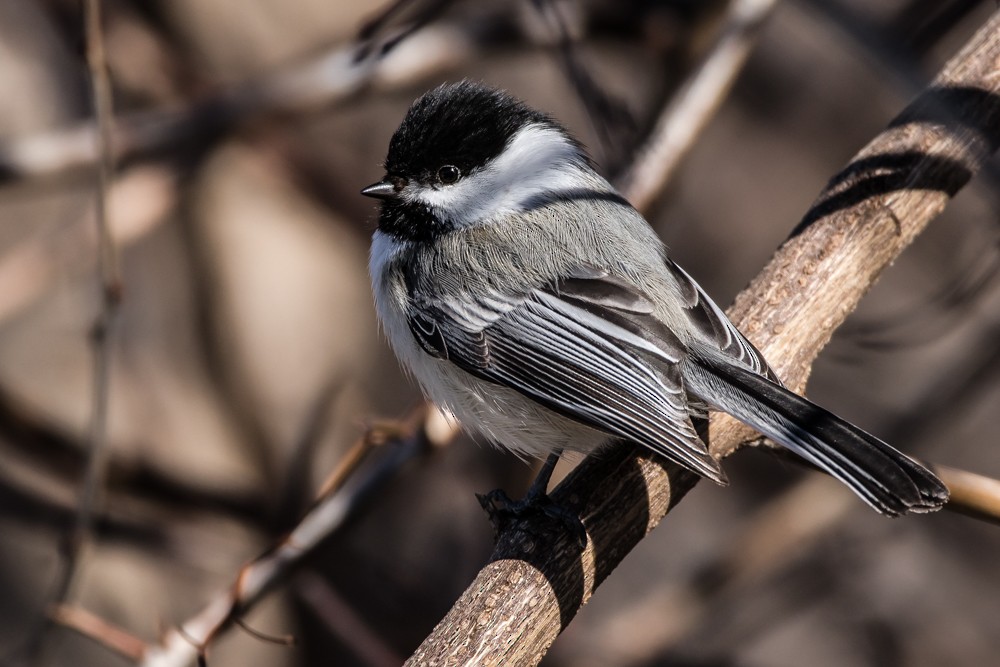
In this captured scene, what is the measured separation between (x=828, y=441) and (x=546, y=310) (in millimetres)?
652

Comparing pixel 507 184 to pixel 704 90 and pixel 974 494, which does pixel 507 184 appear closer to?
pixel 704 90

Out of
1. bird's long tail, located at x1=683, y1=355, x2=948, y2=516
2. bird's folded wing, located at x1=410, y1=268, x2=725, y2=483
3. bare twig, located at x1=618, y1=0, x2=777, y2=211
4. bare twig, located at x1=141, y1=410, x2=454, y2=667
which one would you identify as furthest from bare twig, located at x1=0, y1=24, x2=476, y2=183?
bird's long tail, located at x1=683, y1=355, x2=948, y2=516

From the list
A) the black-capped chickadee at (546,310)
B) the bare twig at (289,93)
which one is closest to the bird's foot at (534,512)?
the black-capped chickadee at (546,310)

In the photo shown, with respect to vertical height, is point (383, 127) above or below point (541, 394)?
below

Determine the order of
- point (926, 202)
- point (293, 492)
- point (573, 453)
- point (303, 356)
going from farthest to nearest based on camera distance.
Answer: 1. point (303, 356)
2. point (293, 492)
3. point (573, 453)
4. point (926, 202)

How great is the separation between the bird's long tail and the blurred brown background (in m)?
1.04

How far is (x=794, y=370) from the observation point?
2.07 m

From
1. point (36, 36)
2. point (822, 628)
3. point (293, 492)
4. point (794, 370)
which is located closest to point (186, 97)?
point (36, 36)

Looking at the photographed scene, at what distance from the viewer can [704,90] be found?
2.53 m

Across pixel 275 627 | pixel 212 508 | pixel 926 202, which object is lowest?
pixel 275 627

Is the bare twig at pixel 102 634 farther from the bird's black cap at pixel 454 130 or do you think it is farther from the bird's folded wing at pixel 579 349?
the bird's black cap at pixel 454 130

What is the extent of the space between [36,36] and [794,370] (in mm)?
2856

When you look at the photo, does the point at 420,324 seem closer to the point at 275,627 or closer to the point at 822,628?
the point at 275,627

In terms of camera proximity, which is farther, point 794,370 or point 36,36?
point 36,36
